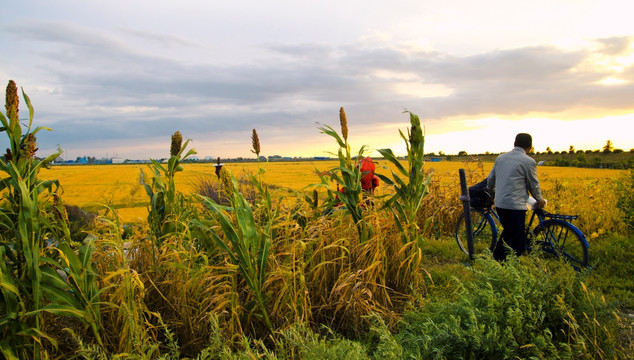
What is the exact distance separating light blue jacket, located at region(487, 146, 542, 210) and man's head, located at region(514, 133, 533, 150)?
6 centimetres

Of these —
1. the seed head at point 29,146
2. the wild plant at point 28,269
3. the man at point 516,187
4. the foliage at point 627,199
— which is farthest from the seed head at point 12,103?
the foliage at point 627,199

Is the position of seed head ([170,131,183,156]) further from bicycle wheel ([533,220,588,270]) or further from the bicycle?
bicycle wheel ([533,220,588,270])

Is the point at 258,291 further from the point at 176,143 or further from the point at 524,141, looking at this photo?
the point at 524,141

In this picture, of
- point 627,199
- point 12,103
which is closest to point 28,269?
point 12,103

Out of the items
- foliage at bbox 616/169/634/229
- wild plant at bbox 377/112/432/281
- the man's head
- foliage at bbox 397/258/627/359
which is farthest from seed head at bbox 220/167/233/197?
foliage at bbox 616/169/634/229

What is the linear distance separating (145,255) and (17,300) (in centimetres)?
112

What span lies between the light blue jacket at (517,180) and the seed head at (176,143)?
14.7ft

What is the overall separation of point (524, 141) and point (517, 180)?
62cm

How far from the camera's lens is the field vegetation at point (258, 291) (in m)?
2.59

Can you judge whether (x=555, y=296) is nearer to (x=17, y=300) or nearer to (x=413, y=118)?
(x=413, y=118)

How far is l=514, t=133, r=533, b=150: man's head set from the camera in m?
5.51

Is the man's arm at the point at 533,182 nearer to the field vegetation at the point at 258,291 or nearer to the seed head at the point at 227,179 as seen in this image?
the field vegetation at the point at 258,291

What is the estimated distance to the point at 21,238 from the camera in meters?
2.61

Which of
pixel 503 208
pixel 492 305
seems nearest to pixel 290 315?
pixel 492 305
